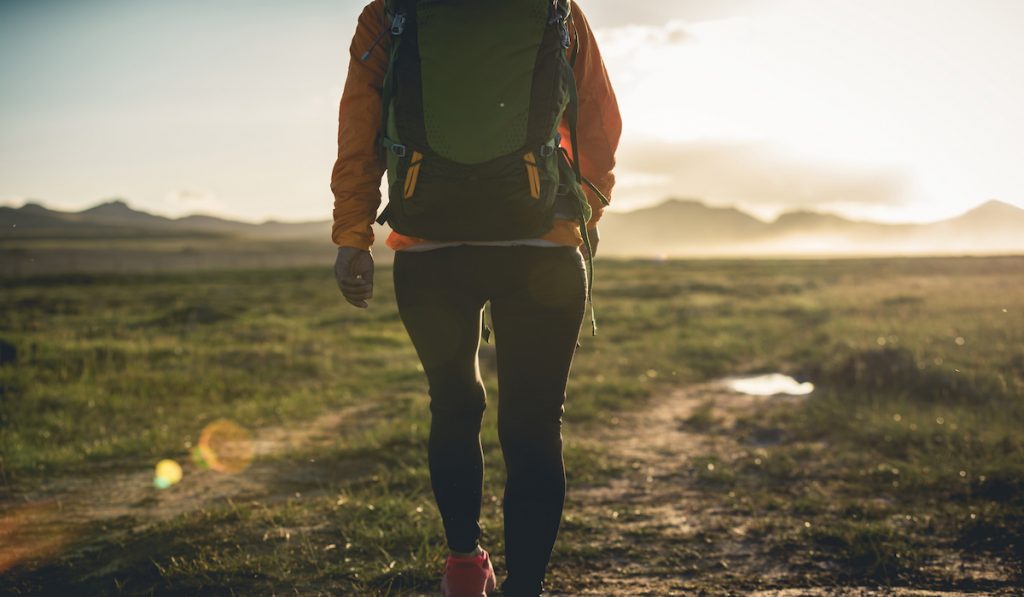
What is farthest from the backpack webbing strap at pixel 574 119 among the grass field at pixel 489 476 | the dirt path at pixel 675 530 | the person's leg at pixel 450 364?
the grass field at pixel 489 476

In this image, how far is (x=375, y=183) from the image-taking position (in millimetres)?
2037

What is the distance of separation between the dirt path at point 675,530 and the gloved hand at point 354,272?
5.22ft

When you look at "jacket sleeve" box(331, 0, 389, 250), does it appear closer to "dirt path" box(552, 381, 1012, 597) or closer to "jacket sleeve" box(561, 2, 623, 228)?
"jacket sleeve" box(561, 2, 623, 228)

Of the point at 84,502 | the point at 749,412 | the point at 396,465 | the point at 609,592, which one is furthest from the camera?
the point at 749,412

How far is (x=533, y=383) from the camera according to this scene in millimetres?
1964

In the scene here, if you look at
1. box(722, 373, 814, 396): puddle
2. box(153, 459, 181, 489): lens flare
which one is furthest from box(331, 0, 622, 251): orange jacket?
box(722, 373, 814, 396): puddle

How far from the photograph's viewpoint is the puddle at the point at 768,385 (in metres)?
7.58

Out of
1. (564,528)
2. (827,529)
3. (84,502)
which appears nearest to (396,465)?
A: (564,528)

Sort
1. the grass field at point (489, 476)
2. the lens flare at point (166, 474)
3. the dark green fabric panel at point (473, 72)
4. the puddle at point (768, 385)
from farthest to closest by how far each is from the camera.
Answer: the puddle at point (768, 385) < the lens flare at point (166, 474) < the grass field at point (489, 476) < the dark green fabric panel at point (473, 72)

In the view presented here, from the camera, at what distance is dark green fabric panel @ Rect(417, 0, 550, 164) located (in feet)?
5.91

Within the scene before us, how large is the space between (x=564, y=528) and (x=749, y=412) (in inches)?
145

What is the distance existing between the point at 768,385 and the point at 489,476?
5115mm

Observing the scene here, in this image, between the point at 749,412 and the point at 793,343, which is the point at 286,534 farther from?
the point at 793,343

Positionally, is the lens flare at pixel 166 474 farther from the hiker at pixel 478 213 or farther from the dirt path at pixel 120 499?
the hiker at pixel 478 213
